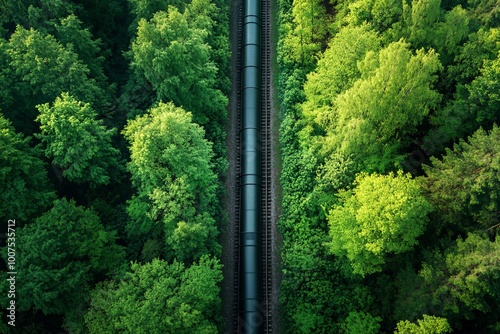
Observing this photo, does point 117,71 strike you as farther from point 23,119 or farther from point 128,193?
point 128,193

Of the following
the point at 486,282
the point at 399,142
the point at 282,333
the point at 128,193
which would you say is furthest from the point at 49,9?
the point at 486,282

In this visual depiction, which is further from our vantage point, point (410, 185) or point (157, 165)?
point (157, 165)

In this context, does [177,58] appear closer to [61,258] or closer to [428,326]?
[61,258]

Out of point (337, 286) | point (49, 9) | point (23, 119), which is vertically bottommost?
point (337, 286)

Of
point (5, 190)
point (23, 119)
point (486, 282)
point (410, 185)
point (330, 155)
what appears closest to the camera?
point (486, 282)

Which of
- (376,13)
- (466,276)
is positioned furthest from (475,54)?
(466,276)

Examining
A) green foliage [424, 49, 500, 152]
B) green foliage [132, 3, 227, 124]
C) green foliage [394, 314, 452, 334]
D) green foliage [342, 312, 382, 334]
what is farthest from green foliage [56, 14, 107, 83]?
green foliage [394, 314, 452, 334]

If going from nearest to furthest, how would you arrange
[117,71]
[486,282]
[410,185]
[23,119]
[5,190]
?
[486,282]
[410,185]
[5,190]
[23,119]
[117,71]

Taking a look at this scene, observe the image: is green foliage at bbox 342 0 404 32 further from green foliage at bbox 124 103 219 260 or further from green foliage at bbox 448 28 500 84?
green foliage at bbox 124 103 219 260

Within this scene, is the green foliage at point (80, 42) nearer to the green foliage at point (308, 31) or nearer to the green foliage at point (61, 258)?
the green foliage at point (61, 258)
